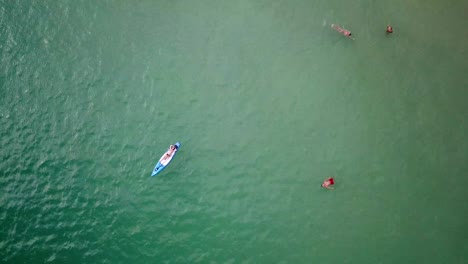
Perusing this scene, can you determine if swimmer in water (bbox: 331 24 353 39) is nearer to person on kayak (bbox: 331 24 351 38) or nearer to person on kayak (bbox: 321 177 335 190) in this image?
person on kayak (bbox: 331 24 351 38)

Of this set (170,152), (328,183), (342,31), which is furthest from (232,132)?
(342,31)

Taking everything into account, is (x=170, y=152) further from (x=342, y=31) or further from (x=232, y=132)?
(x=342, y=31)

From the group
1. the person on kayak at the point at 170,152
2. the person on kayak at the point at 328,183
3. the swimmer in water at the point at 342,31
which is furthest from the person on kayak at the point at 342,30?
the person on kayak at the point at 170,152

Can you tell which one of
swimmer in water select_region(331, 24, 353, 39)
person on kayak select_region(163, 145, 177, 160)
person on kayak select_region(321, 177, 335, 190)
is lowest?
person on kayak select_region(321, 177, 335, 190)

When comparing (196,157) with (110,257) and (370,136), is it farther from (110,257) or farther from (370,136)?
(370,136)

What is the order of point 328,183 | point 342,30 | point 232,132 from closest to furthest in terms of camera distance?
point 328,183, point 232,132, point 342,30

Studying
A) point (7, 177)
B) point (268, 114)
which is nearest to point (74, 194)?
point (7, 177)

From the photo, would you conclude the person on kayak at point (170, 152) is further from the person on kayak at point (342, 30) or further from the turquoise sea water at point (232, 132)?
the person on kayak at point (342, 30)

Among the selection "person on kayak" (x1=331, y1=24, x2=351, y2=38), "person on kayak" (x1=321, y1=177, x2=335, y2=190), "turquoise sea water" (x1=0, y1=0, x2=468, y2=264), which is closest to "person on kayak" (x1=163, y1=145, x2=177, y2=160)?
"turquoise sea water" (x1=0, y1=0, x2=468, y2=264)
